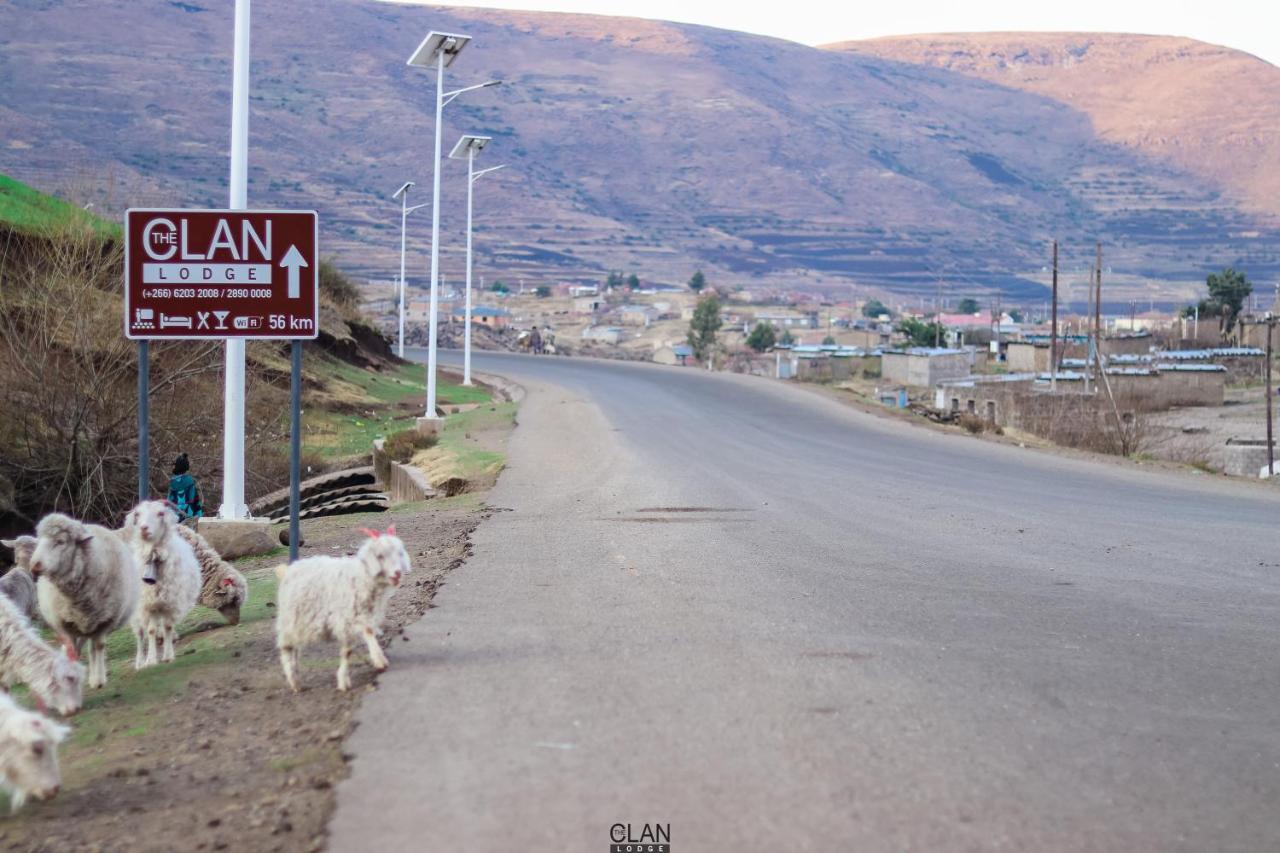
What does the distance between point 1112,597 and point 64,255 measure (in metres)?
17.3

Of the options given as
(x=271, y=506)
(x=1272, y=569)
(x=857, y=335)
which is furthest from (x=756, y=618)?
(x=857, y=335)

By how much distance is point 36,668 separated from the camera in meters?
8.52

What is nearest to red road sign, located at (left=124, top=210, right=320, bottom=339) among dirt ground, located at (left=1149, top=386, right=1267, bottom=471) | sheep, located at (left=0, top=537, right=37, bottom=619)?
sheep, located at (left=0, top=537, right=37, bottom=619)

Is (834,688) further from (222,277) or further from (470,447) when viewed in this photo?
(470,447)

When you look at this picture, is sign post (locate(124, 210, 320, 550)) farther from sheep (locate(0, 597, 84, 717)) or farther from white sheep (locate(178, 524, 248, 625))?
sheep (locate(0, 597, 84, 717))

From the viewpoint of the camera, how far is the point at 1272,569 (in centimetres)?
1379

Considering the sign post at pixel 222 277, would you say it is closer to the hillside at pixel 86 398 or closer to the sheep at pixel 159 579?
the sheep at pixel 159 579

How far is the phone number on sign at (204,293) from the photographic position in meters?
12.1

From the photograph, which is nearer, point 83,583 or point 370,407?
point 83,583

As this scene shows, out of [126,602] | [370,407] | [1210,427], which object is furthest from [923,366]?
[126,602]

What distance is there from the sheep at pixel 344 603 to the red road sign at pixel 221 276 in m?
3.76

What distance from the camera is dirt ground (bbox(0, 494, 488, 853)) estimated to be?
625 centimetres

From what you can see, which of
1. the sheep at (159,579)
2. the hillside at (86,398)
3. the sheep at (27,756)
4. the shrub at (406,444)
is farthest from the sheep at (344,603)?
the shrub at (406,444)

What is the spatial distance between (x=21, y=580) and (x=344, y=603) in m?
4.76
